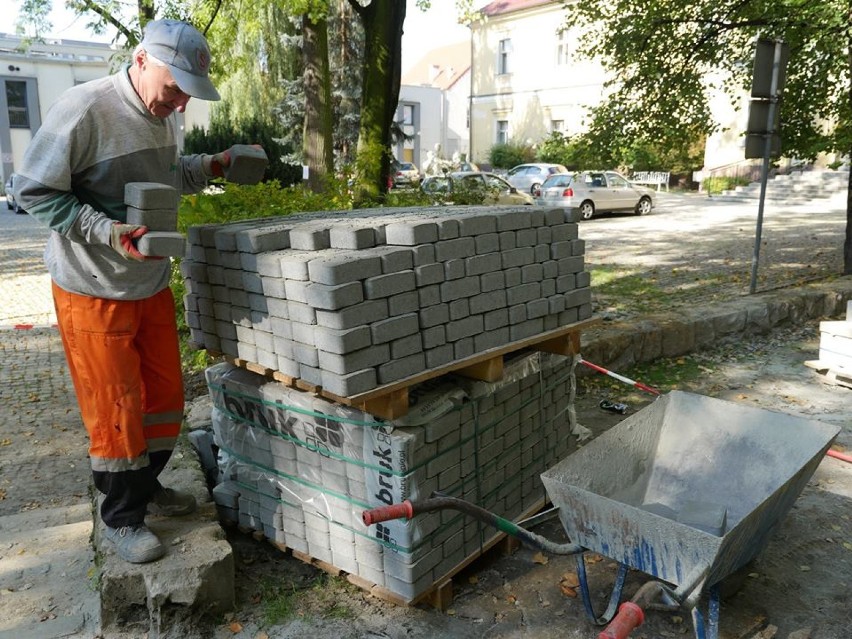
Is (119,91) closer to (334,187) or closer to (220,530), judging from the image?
(220,530)

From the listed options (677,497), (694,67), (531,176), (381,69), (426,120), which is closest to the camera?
(677,497)

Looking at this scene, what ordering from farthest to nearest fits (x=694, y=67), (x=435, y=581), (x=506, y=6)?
(x=506, y=6)
(x=694, y=67)
(x=435, y=581)

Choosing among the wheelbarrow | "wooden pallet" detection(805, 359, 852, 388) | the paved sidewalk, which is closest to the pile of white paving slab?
the wheelbarrow

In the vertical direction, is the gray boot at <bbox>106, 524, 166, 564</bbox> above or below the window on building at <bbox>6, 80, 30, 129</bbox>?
below

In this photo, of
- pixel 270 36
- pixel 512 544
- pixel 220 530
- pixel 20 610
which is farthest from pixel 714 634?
pixel 270 36

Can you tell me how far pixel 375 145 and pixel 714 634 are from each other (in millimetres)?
6956

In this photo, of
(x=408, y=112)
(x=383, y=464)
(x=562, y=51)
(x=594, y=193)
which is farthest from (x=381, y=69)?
(x=408, y=112)

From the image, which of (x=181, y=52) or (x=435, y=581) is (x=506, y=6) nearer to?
(x=181, y=52)

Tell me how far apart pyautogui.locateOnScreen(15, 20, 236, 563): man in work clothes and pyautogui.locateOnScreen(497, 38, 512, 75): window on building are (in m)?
41.2

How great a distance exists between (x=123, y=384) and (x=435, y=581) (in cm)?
174

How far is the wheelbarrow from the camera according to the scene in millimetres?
2709

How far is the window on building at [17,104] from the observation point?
134 ft

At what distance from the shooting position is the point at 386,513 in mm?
2637

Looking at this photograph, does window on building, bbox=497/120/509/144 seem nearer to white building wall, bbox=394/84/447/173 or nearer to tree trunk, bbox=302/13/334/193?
white building wall, bbox=394/84/447/173
